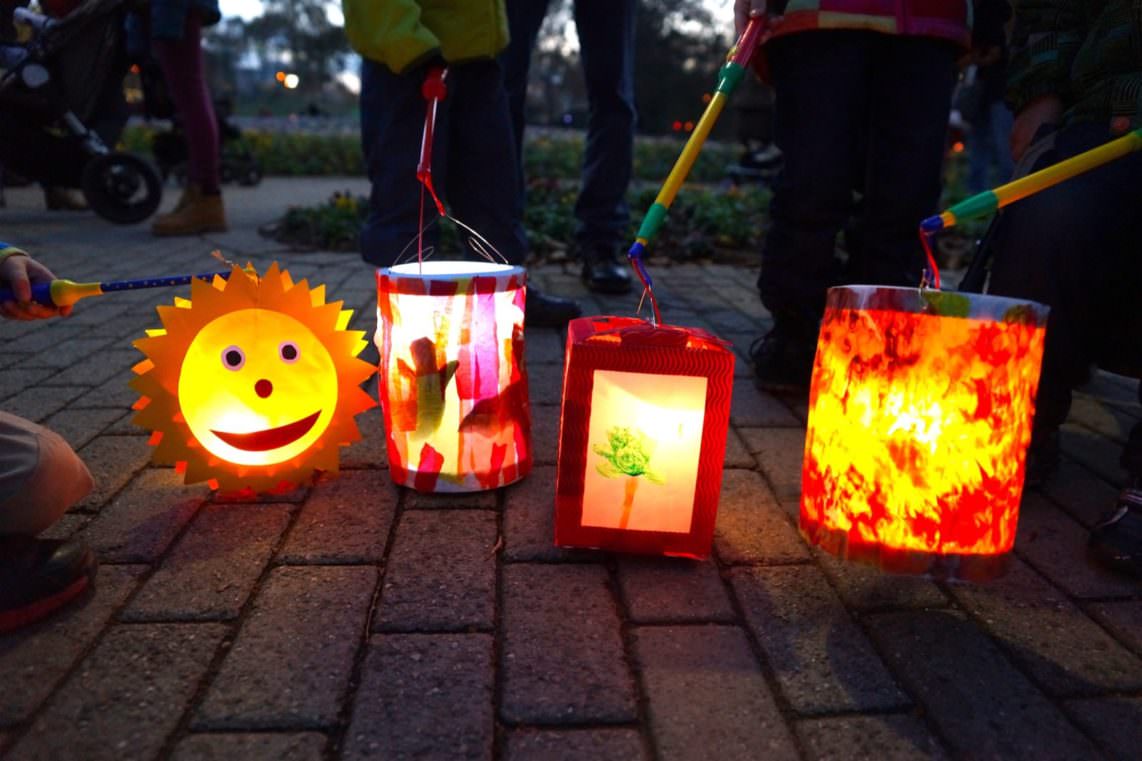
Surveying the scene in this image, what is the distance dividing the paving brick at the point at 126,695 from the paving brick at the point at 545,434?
0.84 m

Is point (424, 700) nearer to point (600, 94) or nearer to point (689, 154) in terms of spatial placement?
point (689, 154)

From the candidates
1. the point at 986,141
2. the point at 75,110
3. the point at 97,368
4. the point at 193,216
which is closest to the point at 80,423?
the point at 97,368

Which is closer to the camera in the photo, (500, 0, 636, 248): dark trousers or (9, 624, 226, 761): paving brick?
(9, 624, 226, 761): paving brick

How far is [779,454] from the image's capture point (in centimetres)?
197

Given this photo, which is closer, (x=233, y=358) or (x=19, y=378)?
(x=233, y=358)

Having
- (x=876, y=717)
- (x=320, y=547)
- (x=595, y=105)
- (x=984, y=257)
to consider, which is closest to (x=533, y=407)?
(x=320, y=547)

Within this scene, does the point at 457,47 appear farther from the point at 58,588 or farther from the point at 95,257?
the point at 95,257

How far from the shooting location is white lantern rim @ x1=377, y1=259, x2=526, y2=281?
1562mm

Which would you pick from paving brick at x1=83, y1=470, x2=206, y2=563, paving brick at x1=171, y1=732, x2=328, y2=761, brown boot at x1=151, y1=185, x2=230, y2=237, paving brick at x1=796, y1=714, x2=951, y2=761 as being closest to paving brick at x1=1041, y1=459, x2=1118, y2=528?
paving brick at x1=796, y1=714, x2=951, y2=761

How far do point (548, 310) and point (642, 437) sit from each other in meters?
1.58

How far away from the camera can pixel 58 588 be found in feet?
4.16

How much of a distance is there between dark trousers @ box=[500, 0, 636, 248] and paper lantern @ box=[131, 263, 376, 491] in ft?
4.12

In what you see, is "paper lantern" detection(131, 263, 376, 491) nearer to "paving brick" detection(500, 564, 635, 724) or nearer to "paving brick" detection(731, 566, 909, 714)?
"paving brick" detection(500, 564, 635, 724)

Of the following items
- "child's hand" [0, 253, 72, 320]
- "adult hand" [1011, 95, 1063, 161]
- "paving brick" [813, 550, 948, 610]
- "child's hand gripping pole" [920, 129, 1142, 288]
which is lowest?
"paving brick" [813, 550, 948, 610]
